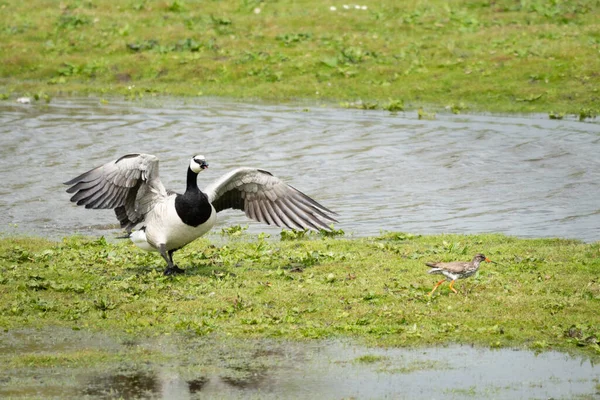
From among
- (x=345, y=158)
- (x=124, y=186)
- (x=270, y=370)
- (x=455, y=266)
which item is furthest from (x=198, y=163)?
(x=345, y=158)

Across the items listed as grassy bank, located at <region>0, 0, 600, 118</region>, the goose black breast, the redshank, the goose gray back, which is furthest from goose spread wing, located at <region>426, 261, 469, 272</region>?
grassy bank, located at <region>0, 0, 600, 118</region>

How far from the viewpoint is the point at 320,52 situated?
95.9ft

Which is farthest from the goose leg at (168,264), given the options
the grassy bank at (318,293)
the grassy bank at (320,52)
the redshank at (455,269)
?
the grassy bank at (320,52)

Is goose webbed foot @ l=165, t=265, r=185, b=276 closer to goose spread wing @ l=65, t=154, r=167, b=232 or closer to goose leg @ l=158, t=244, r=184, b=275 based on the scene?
goose leg @ l=158, t=244, r=184, b=275

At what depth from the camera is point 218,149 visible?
882 inches

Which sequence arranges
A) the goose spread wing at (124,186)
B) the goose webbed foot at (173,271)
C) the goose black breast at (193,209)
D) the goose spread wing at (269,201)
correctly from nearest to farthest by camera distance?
the goose black breast at (193,209), the goose webbed foot at (173,271), the goose spread wing at (124,186), the goose spread wing at (269,201)

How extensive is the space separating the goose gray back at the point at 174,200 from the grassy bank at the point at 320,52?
12.9 m

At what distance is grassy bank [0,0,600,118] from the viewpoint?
26.5 meters

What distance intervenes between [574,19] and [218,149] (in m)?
14.8

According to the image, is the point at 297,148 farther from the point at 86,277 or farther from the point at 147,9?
the point at 147,9

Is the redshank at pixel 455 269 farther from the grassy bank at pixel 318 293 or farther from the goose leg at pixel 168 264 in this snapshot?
the goose leg at pixel 168 264

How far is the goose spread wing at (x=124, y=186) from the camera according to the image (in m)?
12.6

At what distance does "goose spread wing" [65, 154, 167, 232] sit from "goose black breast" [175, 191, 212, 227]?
27.4 inches

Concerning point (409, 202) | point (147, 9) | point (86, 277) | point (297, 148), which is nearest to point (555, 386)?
point (86, 277)
